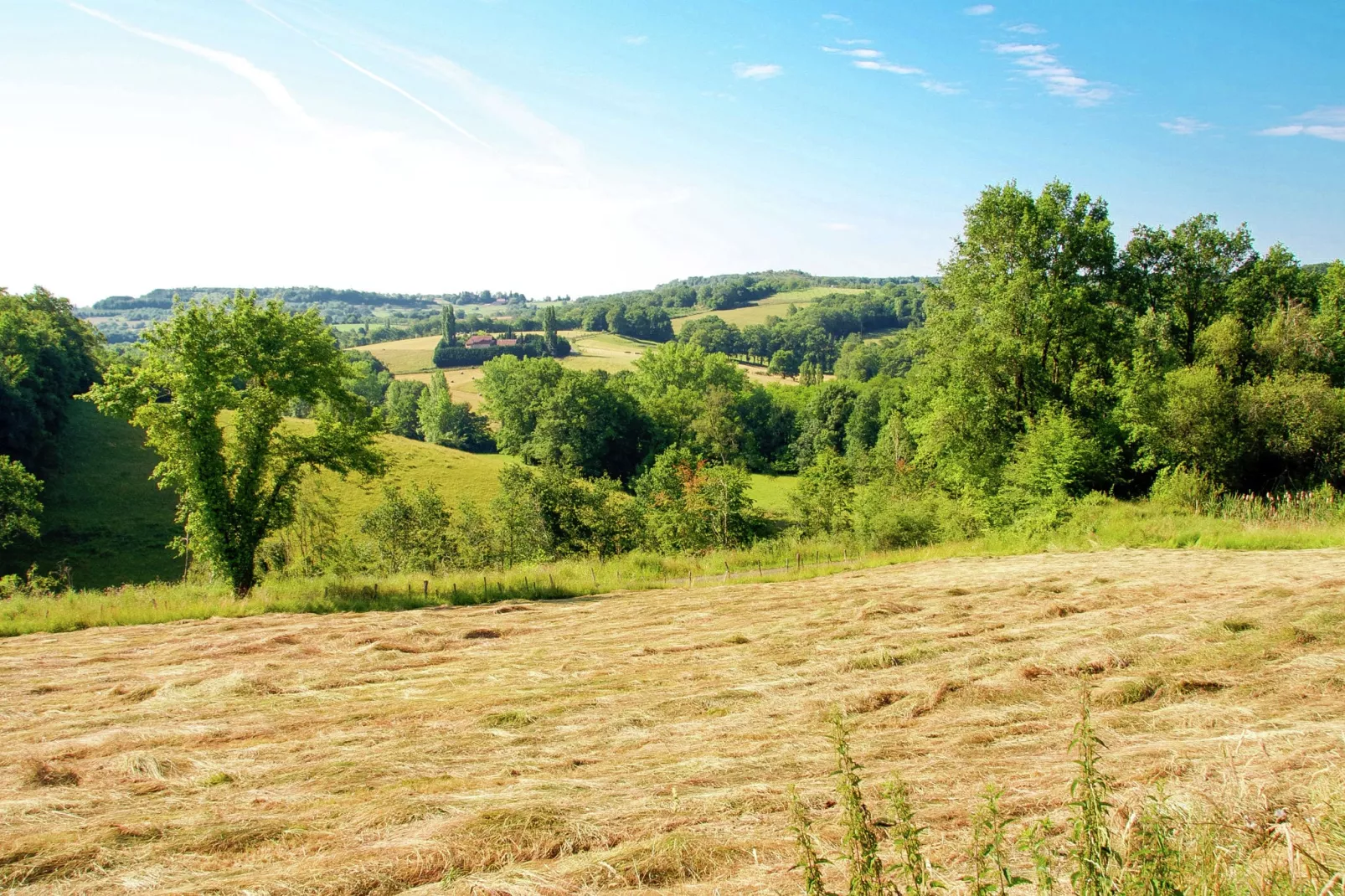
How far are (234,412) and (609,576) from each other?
11.5m

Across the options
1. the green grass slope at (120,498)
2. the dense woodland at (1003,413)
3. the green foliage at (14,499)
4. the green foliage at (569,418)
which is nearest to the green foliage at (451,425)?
the green foliage at (569,418)

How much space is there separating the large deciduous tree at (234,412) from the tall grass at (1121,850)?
66.2ft

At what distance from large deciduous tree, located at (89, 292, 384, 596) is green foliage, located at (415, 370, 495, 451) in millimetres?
66711

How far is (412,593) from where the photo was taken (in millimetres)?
18766

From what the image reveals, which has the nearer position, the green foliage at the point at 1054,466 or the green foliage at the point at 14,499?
the green foliage at the point at 1054,466

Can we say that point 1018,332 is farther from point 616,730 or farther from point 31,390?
point 31,390

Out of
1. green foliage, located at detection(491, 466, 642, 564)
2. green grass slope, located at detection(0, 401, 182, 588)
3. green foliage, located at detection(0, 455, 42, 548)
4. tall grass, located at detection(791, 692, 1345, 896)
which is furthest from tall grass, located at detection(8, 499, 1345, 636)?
green grass slope, located at detection(0, 401, 182, 588)

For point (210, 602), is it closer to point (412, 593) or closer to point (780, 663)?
point (412, 593)

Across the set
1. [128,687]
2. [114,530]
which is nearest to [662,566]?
[128,687]

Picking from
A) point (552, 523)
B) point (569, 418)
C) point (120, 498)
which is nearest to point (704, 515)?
point (552, 523)

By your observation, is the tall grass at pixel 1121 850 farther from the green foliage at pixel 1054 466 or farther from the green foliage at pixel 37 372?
the green foliage at pixel 37 372

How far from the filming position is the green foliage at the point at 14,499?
114ft

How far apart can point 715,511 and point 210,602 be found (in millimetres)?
25050

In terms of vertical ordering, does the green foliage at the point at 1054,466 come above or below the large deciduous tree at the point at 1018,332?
below
